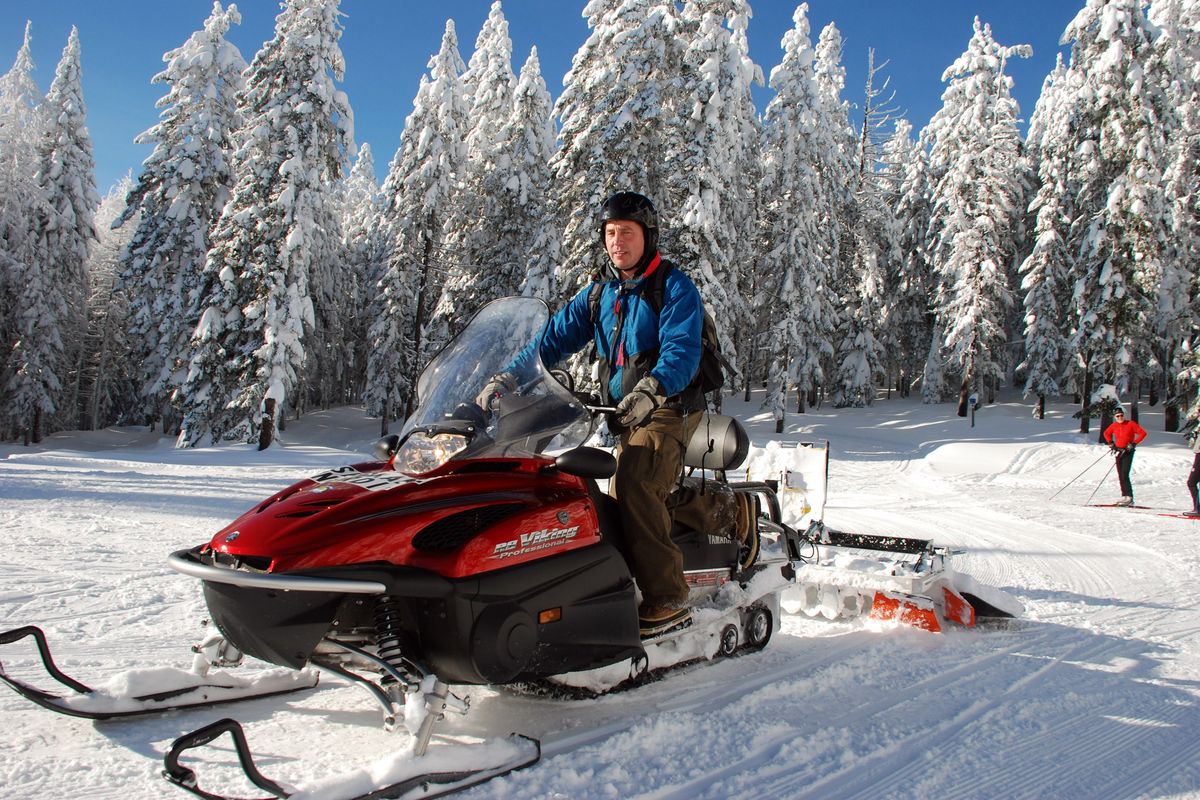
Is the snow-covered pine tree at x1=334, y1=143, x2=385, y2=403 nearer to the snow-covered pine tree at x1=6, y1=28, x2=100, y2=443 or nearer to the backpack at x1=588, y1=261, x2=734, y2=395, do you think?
the snow-covered pine tree at x1=6, y1=28, x2=100, y2=443

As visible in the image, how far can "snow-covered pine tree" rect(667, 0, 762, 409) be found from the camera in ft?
69.4

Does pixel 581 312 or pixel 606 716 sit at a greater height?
pixel 581 312

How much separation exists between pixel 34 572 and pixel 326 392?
4522 centimetres

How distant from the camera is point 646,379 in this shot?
3.68 m

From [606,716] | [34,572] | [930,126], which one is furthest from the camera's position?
[930,126]

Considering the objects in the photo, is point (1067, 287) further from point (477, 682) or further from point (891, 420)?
point (477, 682)

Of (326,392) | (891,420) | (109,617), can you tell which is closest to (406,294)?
(326,392)

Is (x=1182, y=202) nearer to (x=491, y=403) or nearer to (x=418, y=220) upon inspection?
(x=418, y=220)

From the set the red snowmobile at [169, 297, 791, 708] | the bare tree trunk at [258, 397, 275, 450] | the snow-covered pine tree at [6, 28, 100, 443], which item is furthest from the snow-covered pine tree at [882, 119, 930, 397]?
the red snowmobile at [169, 297, 791, 708]

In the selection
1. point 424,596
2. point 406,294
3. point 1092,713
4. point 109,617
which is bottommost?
point 1092,713

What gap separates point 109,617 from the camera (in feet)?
15.7

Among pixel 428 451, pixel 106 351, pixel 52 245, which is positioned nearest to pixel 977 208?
pixel 428 451

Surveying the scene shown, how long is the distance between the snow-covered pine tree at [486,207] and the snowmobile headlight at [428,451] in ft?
82.0

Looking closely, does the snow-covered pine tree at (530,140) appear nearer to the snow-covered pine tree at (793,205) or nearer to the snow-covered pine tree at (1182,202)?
the snow-covered pine tree at (793,205)
